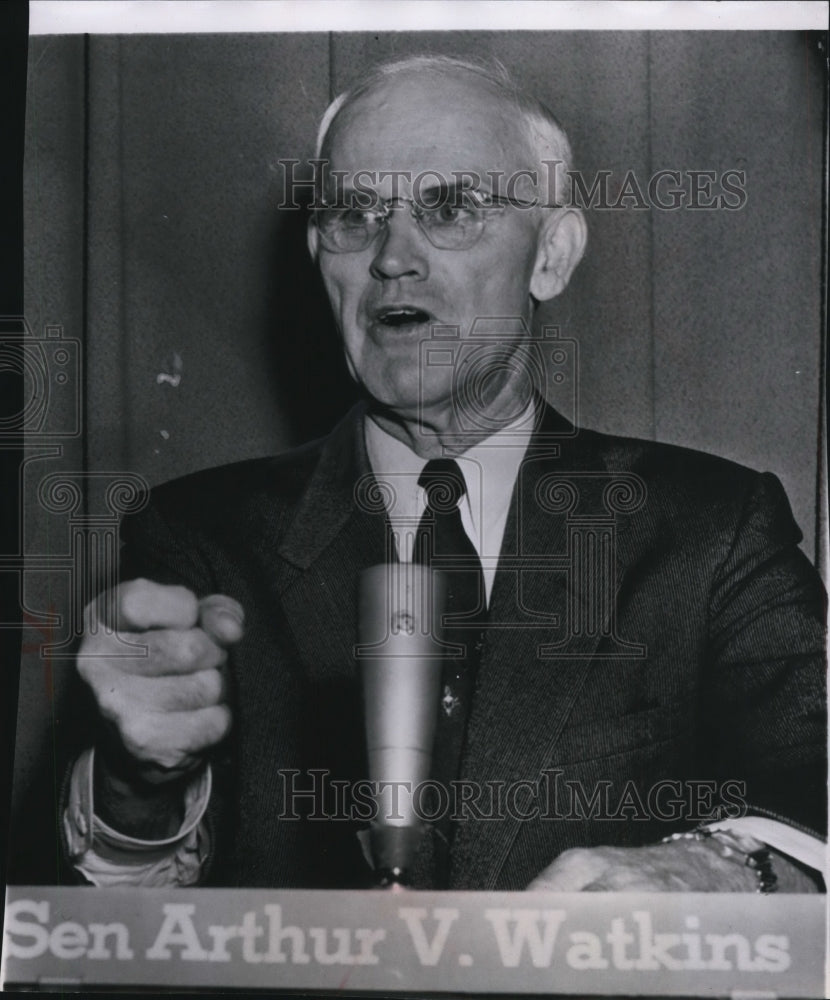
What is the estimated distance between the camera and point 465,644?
1660 millimetres

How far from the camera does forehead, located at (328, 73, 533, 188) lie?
1665 millimetres

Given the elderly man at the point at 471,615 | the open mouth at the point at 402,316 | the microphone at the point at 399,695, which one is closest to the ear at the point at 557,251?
the elderly man at the point at 471,615

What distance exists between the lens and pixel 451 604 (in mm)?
1674

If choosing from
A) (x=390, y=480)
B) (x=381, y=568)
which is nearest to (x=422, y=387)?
(x=390, y=480)

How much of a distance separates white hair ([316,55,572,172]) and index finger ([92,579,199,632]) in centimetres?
61

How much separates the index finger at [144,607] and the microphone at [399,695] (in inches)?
8.8

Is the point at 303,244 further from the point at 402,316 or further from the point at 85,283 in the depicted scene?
the point at 85,283

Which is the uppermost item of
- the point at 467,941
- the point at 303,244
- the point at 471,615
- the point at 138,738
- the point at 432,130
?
the point at 432,130

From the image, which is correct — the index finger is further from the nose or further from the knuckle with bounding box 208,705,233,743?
the nose

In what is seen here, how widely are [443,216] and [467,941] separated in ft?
3.01

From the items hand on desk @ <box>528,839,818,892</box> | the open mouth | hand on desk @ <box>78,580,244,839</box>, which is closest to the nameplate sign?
hand on desk @ <box>528,839,818,892</box>

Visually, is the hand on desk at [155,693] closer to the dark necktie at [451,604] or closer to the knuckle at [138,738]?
the knuckle at [138,738]

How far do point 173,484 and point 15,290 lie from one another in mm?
345

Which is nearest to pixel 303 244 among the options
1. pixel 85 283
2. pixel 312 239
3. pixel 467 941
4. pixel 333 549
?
pixel 312 239
